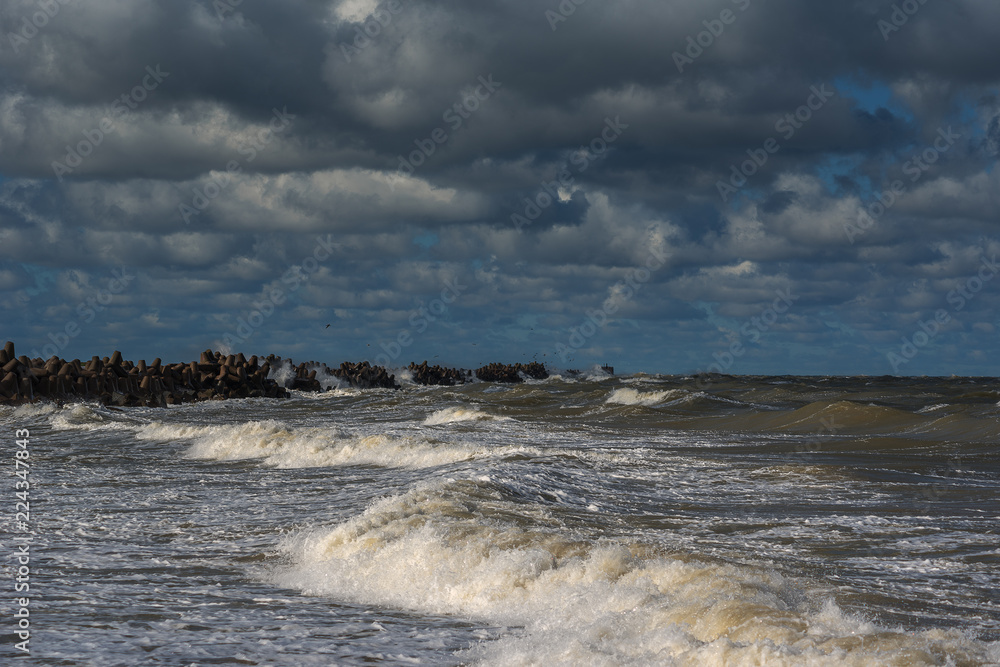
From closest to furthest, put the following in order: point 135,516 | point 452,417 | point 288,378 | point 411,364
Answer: point 135,516 < point 452,417 < point 288,378 < point 411,364

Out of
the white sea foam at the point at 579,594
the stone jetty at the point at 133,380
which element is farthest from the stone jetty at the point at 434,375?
the white sea foam at the point at 579,594

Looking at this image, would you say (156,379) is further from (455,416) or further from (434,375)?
(434,375)

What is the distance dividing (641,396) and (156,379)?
19.7 meters

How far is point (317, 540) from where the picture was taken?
8.27 m

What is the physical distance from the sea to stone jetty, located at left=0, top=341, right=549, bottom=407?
52.0 feet

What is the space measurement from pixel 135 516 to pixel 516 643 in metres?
6.73

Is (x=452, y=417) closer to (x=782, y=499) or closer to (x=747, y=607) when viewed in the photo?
(x=782, y=499)

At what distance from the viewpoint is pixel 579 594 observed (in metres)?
6.09

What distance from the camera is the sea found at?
5051 millimetres

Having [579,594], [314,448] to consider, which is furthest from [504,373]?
[579,594]

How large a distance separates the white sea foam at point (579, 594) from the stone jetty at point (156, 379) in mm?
26596

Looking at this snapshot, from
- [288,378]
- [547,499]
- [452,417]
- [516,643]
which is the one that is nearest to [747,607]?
[516,643]

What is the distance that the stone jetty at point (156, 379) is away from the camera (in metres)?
31.1

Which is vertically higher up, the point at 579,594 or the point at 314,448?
the point at 314,448
